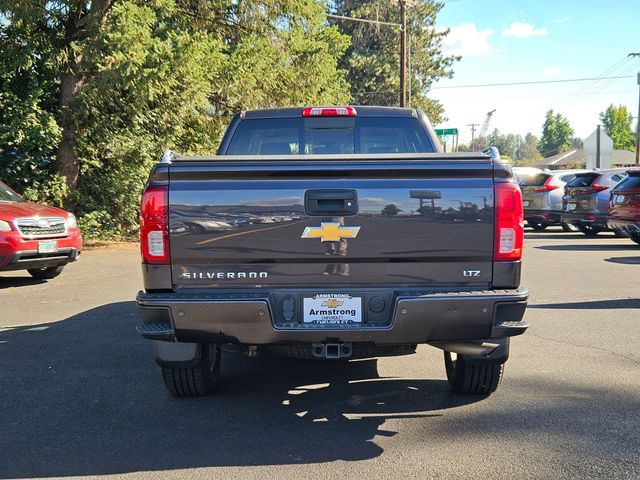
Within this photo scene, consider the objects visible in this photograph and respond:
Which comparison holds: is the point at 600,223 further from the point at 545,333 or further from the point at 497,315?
the point at 497,315

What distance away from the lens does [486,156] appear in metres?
4.00

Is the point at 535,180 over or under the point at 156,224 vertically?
over

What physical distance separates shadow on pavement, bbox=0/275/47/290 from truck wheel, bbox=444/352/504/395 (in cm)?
767

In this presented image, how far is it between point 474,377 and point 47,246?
723 centimetres

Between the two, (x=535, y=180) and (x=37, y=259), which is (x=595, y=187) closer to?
(x=535, y=180)

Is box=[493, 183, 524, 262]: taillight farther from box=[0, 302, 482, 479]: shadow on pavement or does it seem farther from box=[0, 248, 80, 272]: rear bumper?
box=[0, 248, 80, 272]: rear bumper

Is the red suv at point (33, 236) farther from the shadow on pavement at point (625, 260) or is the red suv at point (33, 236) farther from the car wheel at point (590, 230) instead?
the car wheel at point (590, 230)

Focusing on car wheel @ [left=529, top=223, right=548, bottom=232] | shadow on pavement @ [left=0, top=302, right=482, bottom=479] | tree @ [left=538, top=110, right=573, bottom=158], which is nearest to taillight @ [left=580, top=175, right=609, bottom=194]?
car wheel @ [left=529, top=223, right=548, bottom=232]

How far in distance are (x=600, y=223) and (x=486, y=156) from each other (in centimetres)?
1444

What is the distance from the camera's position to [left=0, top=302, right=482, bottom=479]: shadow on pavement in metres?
3.79

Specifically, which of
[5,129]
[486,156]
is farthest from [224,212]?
[5,129]

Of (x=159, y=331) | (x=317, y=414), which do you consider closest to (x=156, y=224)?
(x=159, y=331)

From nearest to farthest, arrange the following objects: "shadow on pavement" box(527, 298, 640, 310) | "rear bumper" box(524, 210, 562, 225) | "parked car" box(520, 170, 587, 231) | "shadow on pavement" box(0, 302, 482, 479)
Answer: "shadow on pavement" box(0, 302, 482, 479), "shadow on pavement" box(527, 298, 640, 310), "rear bumper" box(524, 210, 562, 225), "parked car" box(520, 170, 587, 231)

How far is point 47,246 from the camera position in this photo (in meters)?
9.75
